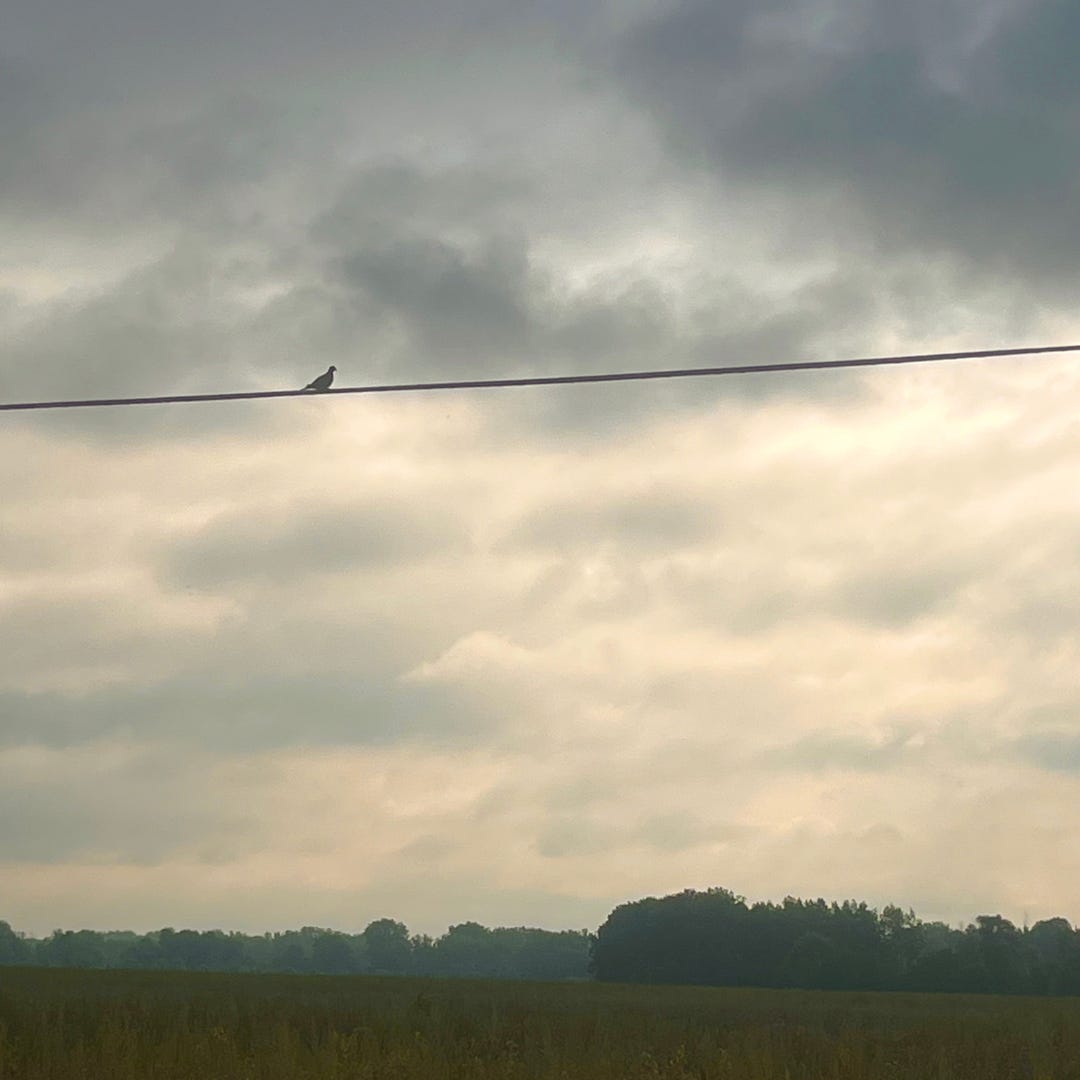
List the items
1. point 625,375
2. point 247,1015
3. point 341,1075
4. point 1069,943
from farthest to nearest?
point 1069,943, point 247,1015, point 341,1075, point 625,375

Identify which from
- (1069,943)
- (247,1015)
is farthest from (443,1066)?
(1069,943)

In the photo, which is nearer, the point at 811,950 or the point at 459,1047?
the point at 459,1047

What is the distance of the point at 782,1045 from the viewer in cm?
2155

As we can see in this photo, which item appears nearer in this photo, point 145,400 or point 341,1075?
point 145,400

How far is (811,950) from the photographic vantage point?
315 feet

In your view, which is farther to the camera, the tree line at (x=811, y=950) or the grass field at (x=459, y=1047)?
the tree line at (x=811, y=950)

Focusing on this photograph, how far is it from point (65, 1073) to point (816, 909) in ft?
325

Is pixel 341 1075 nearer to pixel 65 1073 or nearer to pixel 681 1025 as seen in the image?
pixel 65 1073

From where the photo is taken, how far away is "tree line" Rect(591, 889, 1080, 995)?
300 ft

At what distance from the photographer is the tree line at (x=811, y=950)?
91500 millimetres

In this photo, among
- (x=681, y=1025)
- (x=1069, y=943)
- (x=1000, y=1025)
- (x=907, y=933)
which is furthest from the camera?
(x=907, y=933)

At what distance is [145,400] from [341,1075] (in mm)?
6879

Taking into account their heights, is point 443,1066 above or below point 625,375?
below

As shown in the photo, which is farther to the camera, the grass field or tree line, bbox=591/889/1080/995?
tree line, bbox=591/889/1080/995
